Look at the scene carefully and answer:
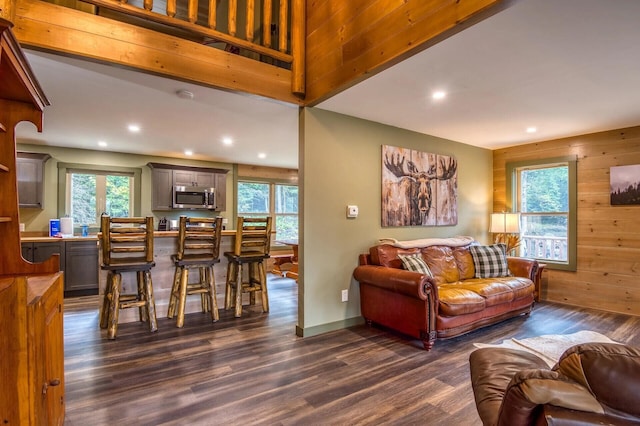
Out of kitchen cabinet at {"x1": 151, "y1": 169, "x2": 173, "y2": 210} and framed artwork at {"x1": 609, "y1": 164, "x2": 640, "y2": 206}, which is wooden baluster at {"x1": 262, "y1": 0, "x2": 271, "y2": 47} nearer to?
kitchen cabinet at {"x1": 151, "y1": 169, "x2": 173, "y2": 210}

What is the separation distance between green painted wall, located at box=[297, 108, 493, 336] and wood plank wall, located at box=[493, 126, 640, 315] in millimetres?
2400

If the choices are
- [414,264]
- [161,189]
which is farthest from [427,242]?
[161,189]

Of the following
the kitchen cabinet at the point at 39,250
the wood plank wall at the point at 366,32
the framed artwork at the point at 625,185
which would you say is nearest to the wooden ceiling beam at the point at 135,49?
the wood plank wall at the point at 366,32

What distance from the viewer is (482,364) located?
140cm

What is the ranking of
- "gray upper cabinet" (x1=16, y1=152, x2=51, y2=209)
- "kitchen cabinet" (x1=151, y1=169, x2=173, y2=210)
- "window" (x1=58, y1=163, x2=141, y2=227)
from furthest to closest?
"kitchen cabinet" (x1=151, y1=169, x2=173, y2=210), "window" (x1=58, y1=163, x2=141, y2=227), "gray upper cabinet" (x1=16, y1=152, x2=51, y2=209)

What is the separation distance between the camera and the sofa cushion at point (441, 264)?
3864mm

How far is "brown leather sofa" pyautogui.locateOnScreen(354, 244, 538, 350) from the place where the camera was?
306cm

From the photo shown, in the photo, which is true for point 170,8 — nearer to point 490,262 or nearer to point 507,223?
point 490,262

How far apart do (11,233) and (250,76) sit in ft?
7.05

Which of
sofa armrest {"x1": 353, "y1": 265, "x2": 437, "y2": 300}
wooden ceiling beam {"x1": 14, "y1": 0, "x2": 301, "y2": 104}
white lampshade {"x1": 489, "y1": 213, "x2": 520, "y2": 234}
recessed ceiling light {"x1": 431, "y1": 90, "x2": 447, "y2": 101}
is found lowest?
sofa armrest {"x1": 353, "y1": 265, "x2": 437, "y2": 300}

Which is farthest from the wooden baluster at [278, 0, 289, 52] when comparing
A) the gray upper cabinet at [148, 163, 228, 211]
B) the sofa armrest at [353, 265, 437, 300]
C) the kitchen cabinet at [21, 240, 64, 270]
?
the kitchen cabinet at [21, 240, 64, 270]

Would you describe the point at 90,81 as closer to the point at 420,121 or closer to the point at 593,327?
the point at 420,121

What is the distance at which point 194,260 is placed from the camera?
12.3ft

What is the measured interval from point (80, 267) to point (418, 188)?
16.8 feet
